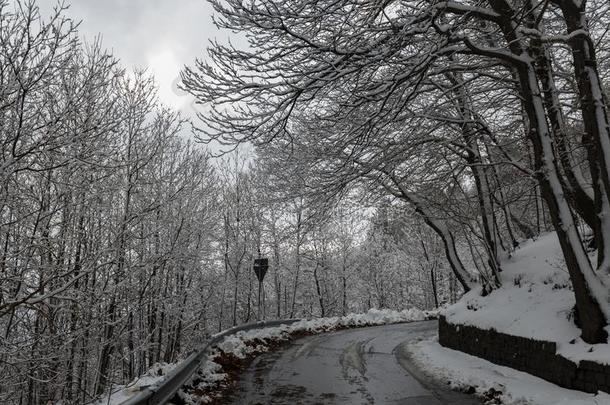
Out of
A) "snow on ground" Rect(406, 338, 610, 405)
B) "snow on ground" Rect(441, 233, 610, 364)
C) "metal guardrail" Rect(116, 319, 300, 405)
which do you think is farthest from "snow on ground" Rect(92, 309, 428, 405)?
"snow on ground" Rect(441, 233, 610, 364)

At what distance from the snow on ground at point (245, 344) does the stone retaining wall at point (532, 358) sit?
17.3ft

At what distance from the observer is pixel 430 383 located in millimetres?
8383

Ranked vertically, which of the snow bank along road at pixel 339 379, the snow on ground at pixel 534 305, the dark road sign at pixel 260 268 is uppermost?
the dark road sign at pixel 260 268

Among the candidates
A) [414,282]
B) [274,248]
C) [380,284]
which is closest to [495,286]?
[274,248]

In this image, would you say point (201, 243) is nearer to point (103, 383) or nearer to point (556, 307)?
point (103, 383)

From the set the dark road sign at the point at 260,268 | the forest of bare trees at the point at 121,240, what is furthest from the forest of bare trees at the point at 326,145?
the dark road sign at the point at 260,268

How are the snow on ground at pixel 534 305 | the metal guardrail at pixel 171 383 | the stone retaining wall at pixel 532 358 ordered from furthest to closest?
1. the snow on ground at pixel 534 305
2. the stone retaining wall at pixel 532 358
3. the metal guardrail at pixel 171 383

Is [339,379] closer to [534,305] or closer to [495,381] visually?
[495,381]

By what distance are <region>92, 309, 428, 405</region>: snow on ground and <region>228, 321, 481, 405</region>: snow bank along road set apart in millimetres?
516

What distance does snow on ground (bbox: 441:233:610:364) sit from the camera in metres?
7.23

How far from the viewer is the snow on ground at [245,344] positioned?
728 centimetres

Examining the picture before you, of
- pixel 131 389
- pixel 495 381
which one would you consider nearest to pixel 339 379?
pixel 495 381

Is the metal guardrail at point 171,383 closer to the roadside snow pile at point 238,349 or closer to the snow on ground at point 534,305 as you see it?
the roadside snow pile at point 238,349

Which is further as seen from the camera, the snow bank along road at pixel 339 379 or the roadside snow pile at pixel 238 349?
the roadside snow pile at pixel 238 349
